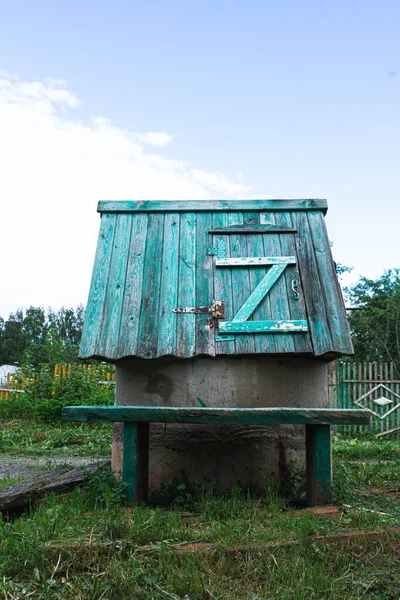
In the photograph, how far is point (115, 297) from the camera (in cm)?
511

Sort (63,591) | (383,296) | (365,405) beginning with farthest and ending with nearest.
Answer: (383,296) < (365,405) < (63,591)

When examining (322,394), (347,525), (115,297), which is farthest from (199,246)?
(347,525)

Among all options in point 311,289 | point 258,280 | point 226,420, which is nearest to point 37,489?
point 226,420

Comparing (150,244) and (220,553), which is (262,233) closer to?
(150,244)

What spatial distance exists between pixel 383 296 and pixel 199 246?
64.9 ft

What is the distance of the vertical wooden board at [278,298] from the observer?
4676 millimetres

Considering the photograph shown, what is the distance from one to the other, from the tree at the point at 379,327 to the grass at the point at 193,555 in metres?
18.5

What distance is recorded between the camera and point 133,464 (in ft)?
12.5

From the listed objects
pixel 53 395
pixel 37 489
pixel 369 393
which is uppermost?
pixel 369 393

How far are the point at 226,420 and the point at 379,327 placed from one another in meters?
19.5

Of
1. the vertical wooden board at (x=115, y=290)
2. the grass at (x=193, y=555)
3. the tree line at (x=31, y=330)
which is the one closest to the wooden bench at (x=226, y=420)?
the grass at (x=193, y=555)

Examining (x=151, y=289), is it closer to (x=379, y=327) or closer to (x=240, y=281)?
(x=240, y=281)

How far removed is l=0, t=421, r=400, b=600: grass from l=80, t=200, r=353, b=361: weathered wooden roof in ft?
4.95

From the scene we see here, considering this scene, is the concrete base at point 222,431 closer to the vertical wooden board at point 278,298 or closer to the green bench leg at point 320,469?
the vertical wooden board at point 278,298
